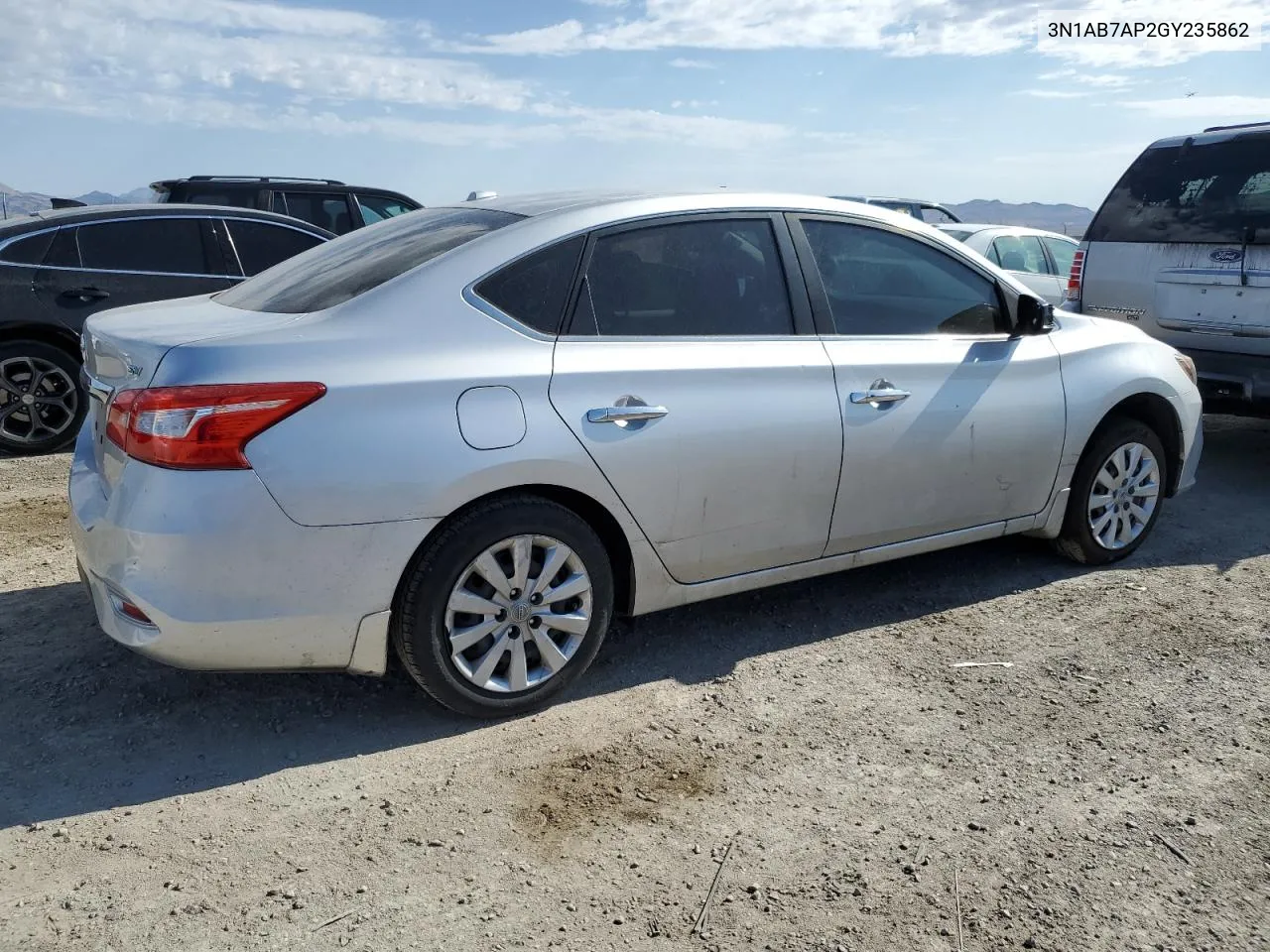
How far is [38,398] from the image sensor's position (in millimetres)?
7406

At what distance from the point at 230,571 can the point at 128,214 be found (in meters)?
5.60

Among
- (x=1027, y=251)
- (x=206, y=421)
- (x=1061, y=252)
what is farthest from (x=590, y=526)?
(x=1061, y=252)

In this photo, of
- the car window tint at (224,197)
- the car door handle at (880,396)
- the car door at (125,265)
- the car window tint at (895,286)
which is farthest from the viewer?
the car window tint at (224,197)

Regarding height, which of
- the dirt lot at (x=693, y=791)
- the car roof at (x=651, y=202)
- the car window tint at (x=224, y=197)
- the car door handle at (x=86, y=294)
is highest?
the car window tint at (x=224, y=197)

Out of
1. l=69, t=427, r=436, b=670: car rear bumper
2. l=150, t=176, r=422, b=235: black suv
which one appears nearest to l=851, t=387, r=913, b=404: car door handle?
l=69, t=427, r=436, b=670: car rear bumper

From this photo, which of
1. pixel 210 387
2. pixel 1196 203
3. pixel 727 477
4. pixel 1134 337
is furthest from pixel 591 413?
pixel 1196 203

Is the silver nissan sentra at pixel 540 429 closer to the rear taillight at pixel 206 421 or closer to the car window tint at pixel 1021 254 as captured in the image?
the rear taillight at pixel 206 421

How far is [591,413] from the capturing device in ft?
11.9

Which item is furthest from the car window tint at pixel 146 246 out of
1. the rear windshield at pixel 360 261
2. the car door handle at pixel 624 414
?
the car door handle at pixel 624 414

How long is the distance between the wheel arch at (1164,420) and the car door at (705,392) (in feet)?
6.21

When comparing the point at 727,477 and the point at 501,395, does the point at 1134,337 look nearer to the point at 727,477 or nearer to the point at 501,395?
the point at 727,477

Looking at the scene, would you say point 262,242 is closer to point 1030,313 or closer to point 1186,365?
point 1030,313

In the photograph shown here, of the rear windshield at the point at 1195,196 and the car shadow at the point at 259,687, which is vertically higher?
the rear windshield at the point at 1195,196

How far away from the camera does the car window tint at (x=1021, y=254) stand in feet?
41.5
